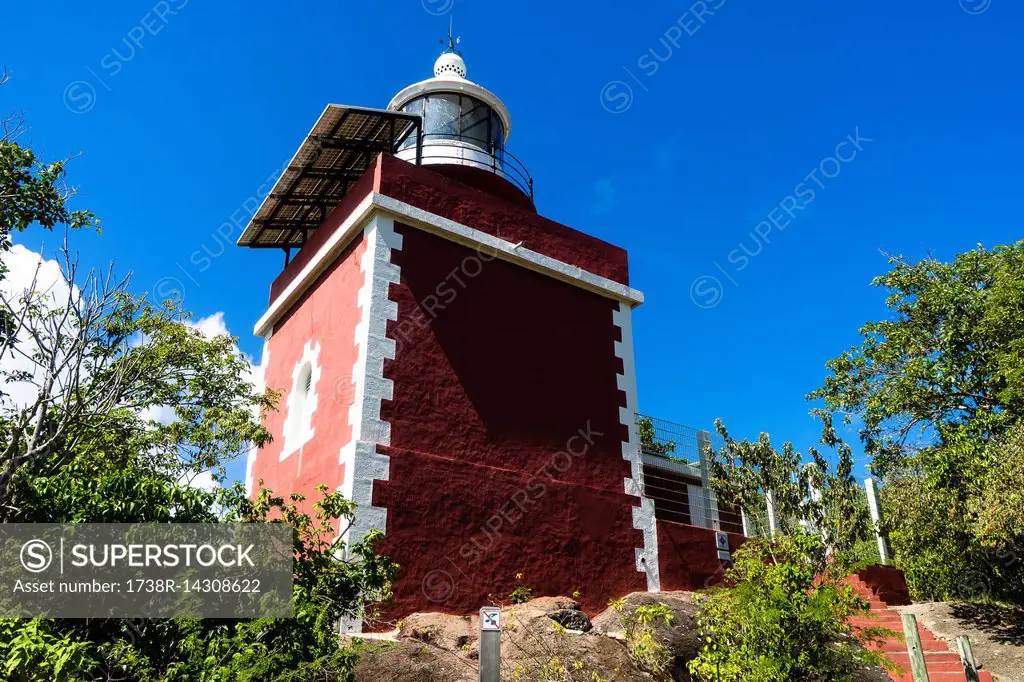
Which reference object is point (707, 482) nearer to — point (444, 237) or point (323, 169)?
point (444, 237)

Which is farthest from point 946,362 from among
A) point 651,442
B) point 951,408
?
point 651,442

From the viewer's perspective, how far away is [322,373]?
11062 mm

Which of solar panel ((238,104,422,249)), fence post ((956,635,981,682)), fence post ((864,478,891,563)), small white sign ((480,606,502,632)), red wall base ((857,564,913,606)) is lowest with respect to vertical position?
fence post ((956,635,981,682))

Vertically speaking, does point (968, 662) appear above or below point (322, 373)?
below

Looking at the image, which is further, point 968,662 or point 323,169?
point 323,169

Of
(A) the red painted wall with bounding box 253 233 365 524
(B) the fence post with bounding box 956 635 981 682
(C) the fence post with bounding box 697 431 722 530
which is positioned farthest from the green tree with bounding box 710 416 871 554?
(A) the red painted wall with bounding box 253 233 365 524

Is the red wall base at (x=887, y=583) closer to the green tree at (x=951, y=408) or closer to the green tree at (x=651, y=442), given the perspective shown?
the green tree at (x=951, y=408)

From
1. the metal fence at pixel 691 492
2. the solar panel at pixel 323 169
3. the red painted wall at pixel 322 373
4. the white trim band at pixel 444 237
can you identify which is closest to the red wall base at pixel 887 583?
the metal fence at pixel 691 492

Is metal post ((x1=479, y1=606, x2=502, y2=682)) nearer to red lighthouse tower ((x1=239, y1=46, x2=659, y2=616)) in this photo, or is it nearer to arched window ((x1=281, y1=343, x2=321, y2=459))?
red lighthouse tower ((x1=239, y1=46, x2=659, y2=616))

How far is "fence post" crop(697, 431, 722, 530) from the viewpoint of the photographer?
12773 millimetres

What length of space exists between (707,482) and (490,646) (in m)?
7.65

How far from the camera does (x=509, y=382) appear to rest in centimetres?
1099

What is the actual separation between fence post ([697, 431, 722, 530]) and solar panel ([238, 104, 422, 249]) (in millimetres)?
6990

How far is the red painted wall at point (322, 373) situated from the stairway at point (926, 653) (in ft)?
22.1
